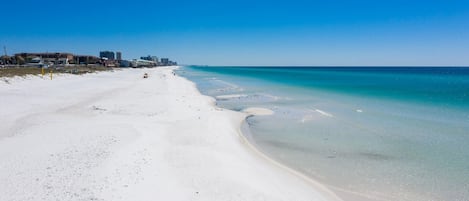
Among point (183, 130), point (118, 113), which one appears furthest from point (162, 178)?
point (118, 113)

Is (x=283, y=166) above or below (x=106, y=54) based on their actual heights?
below

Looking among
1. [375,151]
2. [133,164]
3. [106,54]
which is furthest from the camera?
[106,54]

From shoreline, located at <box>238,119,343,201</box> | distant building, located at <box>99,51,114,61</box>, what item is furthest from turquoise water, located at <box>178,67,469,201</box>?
distant building, located at <box>99,51,114,61</box>

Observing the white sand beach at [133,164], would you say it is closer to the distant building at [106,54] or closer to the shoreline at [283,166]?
the shoreline at [283,166]

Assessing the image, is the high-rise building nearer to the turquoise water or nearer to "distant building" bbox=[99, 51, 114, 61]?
"distant building" bbox=[99, 51, 114, 61]

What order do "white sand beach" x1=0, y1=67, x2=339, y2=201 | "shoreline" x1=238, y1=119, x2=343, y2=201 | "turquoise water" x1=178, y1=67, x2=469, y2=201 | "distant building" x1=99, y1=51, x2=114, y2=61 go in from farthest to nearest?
"distant building" x1=99, y1=51, x2=114, y2=61
"turquoise water" x1=178, y1=67, x2=469, y2=201
"shoreline" x1=238, y1=119, x2=343, y2=201
"white sand beach" x1=0, y1=67, x2=339, y2=201

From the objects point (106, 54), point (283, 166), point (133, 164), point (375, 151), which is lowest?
point (283, 166)

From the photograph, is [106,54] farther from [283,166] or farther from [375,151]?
[283,166]

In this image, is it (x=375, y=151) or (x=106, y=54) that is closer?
(x=375, y=151)

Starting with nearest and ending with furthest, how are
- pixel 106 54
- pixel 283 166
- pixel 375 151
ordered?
1. pixel 283 166
2. pixel 375 151
3. pixel 106 54

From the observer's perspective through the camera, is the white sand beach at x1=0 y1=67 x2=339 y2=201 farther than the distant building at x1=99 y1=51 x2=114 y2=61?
No

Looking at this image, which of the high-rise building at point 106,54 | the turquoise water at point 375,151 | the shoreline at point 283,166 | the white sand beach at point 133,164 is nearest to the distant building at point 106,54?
the high-rise building at point 106,54

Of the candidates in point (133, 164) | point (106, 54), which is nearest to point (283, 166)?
point (133, 164)

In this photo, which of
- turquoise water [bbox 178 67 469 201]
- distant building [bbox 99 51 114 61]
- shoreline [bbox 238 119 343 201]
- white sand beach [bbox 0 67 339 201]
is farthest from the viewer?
distant building [bbox 99 51 114 61]
